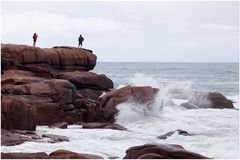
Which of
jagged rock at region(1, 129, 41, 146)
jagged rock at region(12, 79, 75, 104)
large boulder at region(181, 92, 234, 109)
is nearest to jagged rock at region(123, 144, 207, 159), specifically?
jagged rock at region(1, 129, 41, 146)

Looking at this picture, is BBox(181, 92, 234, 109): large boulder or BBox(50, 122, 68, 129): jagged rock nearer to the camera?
BBox(50, 122, 68, 129): jagged rock

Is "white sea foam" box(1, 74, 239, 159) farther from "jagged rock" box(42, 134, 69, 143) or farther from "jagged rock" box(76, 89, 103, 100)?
"jagged rock" box(76, 89, 103, 100)

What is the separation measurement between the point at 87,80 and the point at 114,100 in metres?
3.41

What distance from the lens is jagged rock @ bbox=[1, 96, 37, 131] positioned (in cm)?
1578

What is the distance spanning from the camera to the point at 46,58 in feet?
82.2

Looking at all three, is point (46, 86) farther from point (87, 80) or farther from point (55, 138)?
point (55, 138)

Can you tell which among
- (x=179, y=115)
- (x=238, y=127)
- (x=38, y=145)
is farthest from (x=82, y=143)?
(x=179, y=115)

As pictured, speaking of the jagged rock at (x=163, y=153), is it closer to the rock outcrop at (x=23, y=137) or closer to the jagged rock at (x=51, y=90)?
the rock outcrop at (x=23, y=137)

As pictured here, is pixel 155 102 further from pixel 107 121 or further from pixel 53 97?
pixel 53 97

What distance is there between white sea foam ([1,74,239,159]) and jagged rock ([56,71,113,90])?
3365mm

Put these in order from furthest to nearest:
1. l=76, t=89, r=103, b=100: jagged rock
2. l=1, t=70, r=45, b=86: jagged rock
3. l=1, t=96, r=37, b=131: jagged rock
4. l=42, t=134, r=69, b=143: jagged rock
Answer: l=76, t=89, r=103, b=100: jagged rock
l=1, t=70, r=45, b=86: jagged rock
l=1, t=96, r=37, b=131: jagged rock
l=42, t=134, r=69, b=143: jagged rock

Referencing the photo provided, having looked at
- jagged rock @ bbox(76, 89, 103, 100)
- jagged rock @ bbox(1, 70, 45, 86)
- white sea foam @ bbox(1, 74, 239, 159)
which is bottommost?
white sea foam @ bbox(1, 74, 239, 159)

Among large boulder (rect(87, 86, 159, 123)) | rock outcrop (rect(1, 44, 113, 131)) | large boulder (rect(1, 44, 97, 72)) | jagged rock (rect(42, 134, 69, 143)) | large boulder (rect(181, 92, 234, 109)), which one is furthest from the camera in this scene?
large boulder (rect(181, 92, 234, 109))

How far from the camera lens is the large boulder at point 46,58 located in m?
24.0
